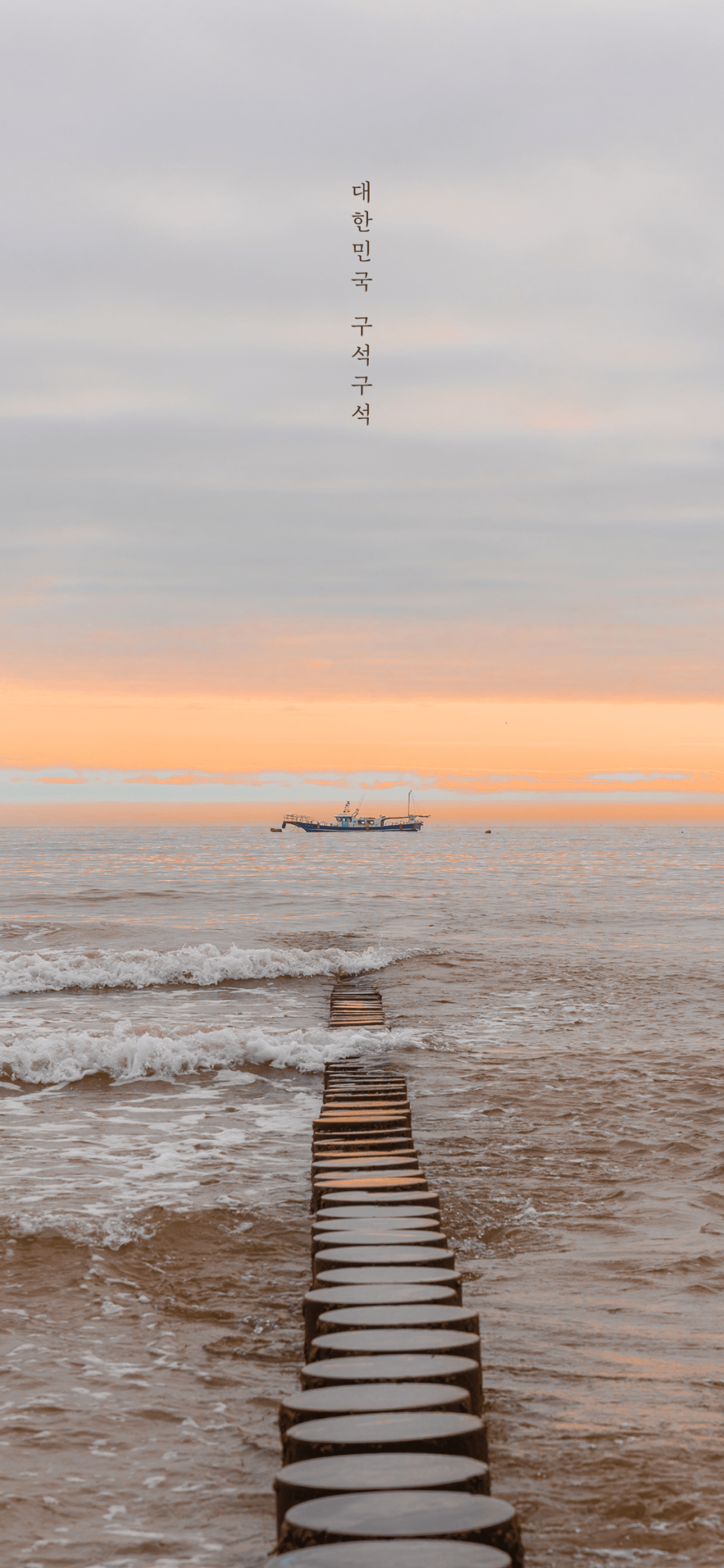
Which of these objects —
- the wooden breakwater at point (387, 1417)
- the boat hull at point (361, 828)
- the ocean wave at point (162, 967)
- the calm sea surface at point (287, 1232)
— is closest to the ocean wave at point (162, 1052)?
the calm sea surface at point (287, 1232)

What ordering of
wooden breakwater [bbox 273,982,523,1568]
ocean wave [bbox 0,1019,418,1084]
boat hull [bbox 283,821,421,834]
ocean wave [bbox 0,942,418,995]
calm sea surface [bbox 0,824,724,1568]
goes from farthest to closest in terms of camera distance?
boat hull [bbox 283,821,421,834]
ocean wave [bbox 0,942,418,995]
ocean wave [bbox 0,1019,418,1084]
calm sea surface [bbox 0,824,724,1568]
wooden breakwater [bbox 273,982,523,1568]

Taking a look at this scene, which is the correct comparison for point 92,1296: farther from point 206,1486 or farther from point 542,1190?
point 542,1190

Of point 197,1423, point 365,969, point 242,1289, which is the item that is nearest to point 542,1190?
point 242,1289

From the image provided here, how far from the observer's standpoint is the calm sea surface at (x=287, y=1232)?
16.1ft

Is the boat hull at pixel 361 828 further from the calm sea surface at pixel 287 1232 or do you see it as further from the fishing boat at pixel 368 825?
the calm sea surface at pixel 287 1232

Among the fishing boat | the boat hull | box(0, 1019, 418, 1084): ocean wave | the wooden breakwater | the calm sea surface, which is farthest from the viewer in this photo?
the fishing boat

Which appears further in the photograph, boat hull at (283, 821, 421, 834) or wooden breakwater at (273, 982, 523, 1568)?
boat hull at (283, 821, 421, 834)

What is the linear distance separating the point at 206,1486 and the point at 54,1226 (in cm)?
389

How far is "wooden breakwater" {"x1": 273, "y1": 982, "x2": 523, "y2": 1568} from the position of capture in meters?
3.59

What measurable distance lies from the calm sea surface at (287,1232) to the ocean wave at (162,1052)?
0.05m

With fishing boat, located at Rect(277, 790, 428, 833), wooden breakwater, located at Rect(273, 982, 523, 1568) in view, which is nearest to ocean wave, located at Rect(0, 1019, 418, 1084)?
wooden breakwater, located at Rect(273, 982, 523, 1568)

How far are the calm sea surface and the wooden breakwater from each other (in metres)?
0.69

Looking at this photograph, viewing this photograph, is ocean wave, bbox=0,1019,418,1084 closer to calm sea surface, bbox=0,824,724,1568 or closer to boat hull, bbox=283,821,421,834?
calm sea surface, bbox=0,824,724,1568

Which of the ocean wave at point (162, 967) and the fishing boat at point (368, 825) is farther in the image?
the fishing boat at point (368, 825)
